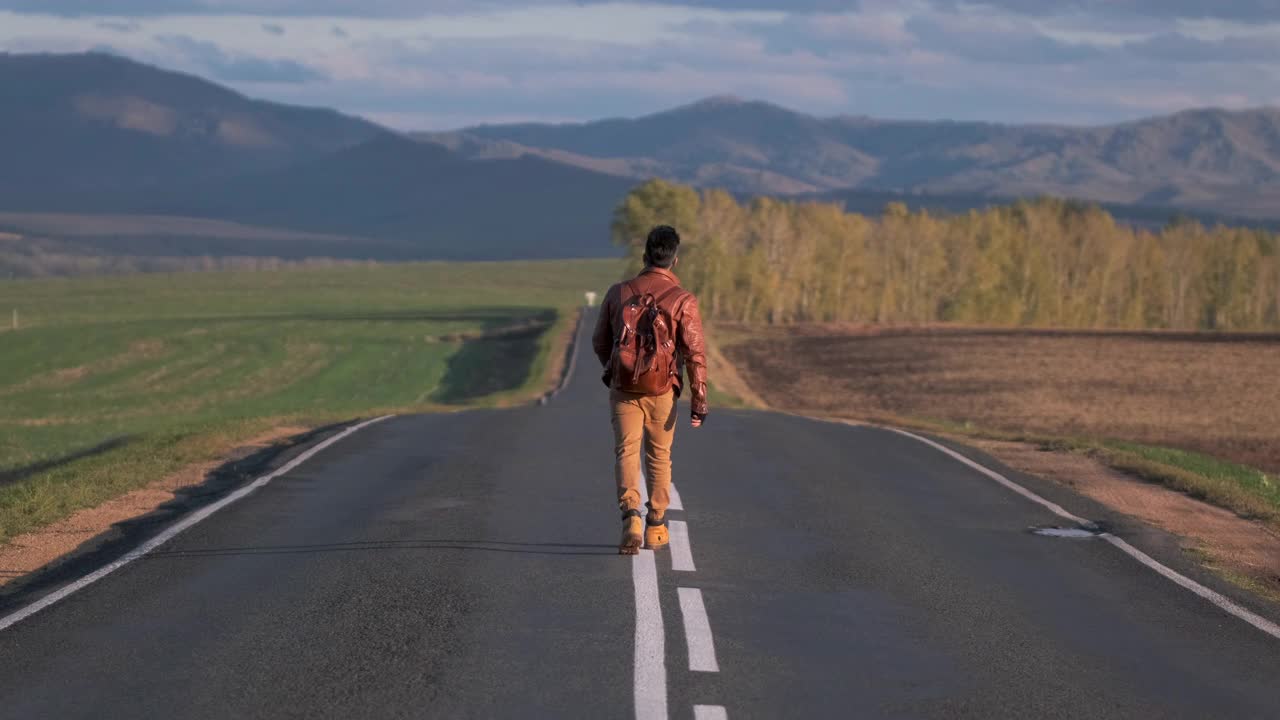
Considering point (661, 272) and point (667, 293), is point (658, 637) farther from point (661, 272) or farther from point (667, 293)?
point (661, 272)

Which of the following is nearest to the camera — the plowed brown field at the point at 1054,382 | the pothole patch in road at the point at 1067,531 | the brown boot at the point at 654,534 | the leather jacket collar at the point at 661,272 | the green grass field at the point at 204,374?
the leather jacket collar at the point at 661,272

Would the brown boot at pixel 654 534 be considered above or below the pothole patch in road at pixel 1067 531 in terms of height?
above

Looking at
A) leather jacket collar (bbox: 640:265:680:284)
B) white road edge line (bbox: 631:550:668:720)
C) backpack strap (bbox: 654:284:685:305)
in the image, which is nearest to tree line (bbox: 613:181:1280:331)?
leather jacket collar (bbox: 640:265:680:284)

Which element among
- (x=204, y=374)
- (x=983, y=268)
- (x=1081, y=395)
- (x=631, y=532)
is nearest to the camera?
(x=631, y=532)

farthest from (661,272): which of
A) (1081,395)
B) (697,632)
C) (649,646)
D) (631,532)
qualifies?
(1081,395)

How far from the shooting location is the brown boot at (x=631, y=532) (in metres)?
10.9

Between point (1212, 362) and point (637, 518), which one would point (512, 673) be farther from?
point (1212, 362)

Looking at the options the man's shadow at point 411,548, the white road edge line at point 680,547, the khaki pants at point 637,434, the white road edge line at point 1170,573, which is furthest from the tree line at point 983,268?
the khaki pants at point 637,434

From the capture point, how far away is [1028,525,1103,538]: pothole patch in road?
1320 centimetres

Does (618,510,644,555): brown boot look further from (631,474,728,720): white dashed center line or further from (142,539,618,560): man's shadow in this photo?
(142,539,618,560): man's shadow

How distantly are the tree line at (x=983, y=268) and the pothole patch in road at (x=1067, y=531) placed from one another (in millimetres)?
98747

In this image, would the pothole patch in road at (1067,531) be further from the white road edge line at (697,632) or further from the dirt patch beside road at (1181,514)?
the white road edge line at (697,632)

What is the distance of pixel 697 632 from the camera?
882cm

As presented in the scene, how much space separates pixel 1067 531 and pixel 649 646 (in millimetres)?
6255
